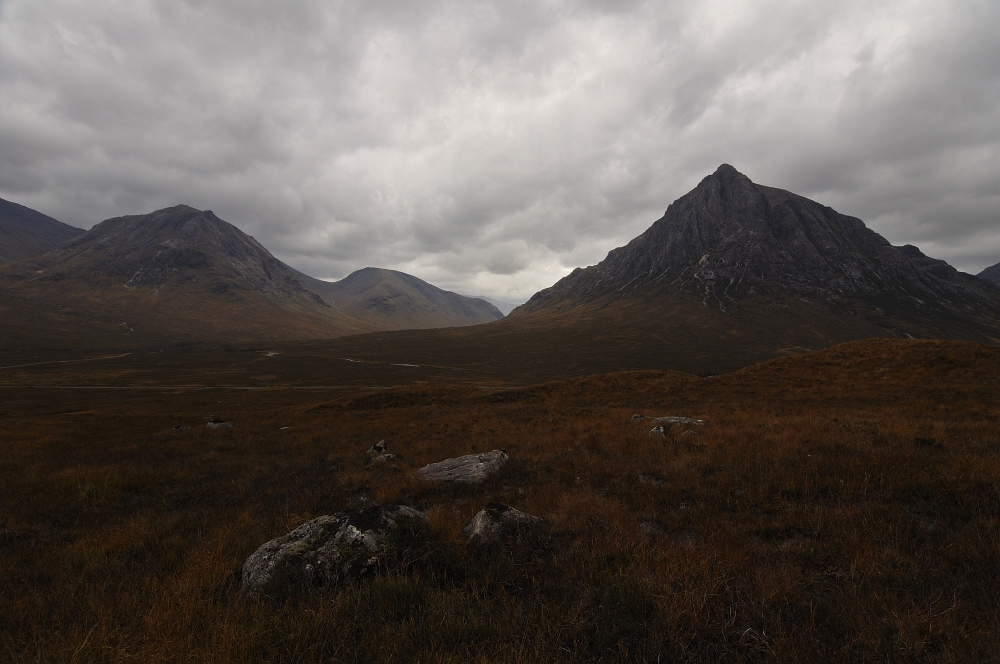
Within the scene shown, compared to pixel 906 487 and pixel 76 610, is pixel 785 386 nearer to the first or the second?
pixel 906 487

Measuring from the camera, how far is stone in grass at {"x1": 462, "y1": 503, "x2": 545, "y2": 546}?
5.42 m

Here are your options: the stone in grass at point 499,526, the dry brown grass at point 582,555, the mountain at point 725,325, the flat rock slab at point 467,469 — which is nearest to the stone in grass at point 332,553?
the dry brown grass at point 582,555

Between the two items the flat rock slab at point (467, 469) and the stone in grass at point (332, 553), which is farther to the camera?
the flat rock slab at point (467, 469)

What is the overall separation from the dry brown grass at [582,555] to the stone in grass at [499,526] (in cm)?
28

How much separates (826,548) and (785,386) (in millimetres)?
26799

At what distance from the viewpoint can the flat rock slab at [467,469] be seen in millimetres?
9875

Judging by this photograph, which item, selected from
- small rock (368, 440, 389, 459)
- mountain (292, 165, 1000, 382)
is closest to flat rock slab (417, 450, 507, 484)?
small rock (368, 440, 389, 459)

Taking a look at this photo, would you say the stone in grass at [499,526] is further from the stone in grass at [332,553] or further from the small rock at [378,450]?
the small rock at [378,450]

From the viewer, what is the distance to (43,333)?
148 metres

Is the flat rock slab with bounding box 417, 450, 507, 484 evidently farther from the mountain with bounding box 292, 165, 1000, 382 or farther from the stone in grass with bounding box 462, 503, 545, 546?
the mountain with bounding box 292, 165, 1000, 382

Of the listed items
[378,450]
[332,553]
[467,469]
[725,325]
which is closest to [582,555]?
[332,553]

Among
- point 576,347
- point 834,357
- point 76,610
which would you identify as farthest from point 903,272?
point 76,610

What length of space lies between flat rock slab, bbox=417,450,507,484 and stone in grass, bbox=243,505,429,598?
14.1 feet

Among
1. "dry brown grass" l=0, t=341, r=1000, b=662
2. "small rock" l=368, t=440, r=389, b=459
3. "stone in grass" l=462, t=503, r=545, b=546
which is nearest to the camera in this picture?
"dry brown grass" l=0, t=341, r=1000, b=662
